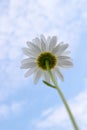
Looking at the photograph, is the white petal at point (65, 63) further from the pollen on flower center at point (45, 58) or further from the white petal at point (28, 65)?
the white petal at point (28, 65)

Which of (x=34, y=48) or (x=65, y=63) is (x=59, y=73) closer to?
(x=65, y=63)

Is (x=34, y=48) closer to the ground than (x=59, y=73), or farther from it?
farther from it

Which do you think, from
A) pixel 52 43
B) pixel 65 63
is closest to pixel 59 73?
pixel 65 63

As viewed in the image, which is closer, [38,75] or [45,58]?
[38,75]

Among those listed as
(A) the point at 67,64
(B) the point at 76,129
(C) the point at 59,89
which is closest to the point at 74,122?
(B) the point at 76,129

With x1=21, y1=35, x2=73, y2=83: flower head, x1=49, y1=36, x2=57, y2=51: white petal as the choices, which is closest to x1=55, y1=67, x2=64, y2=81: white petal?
x1=21, y1=35, x2=73, y2=83: flower head

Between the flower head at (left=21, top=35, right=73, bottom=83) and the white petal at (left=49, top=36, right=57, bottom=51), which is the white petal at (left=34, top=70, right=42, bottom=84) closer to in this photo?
the flower head at (left=21, top=35, right=73, bottom=83)

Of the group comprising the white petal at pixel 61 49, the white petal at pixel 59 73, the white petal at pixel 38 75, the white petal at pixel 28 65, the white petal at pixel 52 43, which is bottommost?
the white petal at pixel 59 73

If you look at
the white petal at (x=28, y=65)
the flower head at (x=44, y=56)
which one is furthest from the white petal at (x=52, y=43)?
the white petal at (x=28, y=65)
